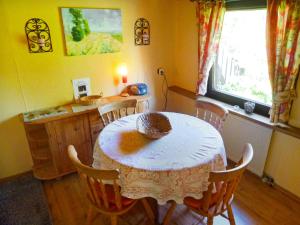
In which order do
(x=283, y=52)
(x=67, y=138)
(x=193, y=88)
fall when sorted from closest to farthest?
(x=283, y=52) < (x=67, y=138) < (x=193, y=88)

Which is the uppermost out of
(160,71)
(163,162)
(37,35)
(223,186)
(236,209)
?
(37,35)

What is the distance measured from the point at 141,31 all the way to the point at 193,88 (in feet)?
3.65

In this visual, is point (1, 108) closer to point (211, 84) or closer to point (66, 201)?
A: point (66, 201)

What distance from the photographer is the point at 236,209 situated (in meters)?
2.04

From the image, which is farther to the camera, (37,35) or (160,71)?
(160,71)

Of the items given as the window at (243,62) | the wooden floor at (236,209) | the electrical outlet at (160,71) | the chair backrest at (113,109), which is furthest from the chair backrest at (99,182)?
the electrical outlet at (160,71)

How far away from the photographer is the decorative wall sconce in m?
2.20

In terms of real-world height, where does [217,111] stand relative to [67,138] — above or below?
above

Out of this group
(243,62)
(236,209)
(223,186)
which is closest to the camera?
(223,186)

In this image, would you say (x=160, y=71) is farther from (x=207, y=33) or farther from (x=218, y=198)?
(x=218, y=198)

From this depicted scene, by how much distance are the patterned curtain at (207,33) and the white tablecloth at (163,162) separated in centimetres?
122

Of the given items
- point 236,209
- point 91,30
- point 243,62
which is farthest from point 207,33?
point 236,209

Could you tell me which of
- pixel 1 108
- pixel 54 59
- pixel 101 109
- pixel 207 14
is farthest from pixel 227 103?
pixel 1 108

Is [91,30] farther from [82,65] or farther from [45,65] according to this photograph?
[45,65]
